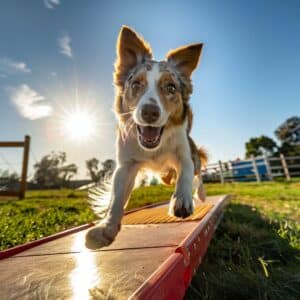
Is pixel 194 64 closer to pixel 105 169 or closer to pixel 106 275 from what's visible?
pixel 105 169

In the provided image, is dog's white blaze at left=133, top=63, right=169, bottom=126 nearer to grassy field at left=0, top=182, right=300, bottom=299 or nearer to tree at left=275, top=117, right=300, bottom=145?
grassy field at left=0, top=182, right=300, bottom=299

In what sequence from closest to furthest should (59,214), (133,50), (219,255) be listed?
(219,255), (133,50), (59,214)

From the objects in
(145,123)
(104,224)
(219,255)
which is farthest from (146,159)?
(219,255)

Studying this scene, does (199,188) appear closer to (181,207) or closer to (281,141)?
(181,207)

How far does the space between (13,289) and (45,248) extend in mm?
1131

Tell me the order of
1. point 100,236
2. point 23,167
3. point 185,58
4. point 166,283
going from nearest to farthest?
1. point 166,283
2. point 100,236
3. point 185,58
4. point 23,167

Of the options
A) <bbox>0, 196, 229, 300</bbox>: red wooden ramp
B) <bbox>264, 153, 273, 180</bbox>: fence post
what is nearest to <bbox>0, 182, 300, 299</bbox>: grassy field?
<bbox>0, 196, 229, 300</bbox>: red wooden ramp

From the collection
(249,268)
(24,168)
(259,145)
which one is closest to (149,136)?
(249,268)

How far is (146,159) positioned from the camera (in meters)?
3.10

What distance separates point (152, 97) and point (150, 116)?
0.20 meters

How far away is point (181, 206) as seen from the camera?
92.4 inches

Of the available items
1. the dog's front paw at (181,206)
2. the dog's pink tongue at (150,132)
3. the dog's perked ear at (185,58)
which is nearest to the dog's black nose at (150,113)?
the dog's pink tongue at (150,132)

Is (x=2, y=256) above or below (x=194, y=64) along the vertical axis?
below

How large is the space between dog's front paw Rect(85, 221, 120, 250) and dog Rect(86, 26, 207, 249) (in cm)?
5
